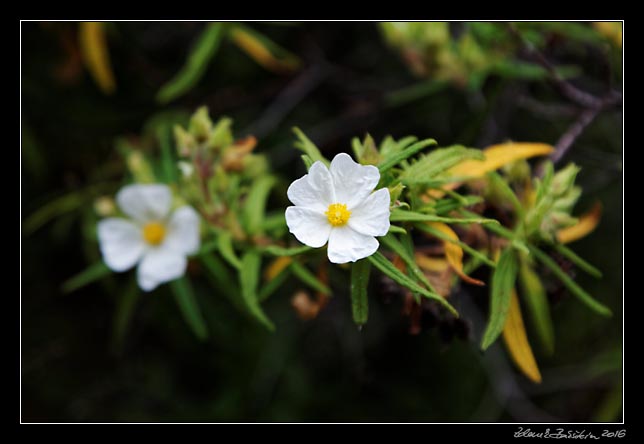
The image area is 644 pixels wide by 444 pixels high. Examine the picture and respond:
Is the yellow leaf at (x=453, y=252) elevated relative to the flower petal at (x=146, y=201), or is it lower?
lower

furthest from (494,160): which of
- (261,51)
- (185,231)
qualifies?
(261,51)

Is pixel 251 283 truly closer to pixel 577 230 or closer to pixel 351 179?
pixel 351 179

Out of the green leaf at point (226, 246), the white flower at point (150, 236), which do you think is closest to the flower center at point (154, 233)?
the white flower at point (150, 236)

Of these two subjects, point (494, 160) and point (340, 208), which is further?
point (494, 160)

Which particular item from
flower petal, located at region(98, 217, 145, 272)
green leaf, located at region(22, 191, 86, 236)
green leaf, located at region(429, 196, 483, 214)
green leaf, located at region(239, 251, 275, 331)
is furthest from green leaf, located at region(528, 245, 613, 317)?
green leaf, located at region(22, 191, 86, 236)

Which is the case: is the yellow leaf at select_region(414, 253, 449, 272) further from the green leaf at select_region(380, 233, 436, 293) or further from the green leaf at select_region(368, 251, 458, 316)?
the green leaf at select_region(368, 251, 458, 316)

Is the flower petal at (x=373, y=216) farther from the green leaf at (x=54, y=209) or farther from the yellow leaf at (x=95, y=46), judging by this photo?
the yellow leaf at (x=95, y=46)

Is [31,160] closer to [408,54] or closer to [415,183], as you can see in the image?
[408,54]
